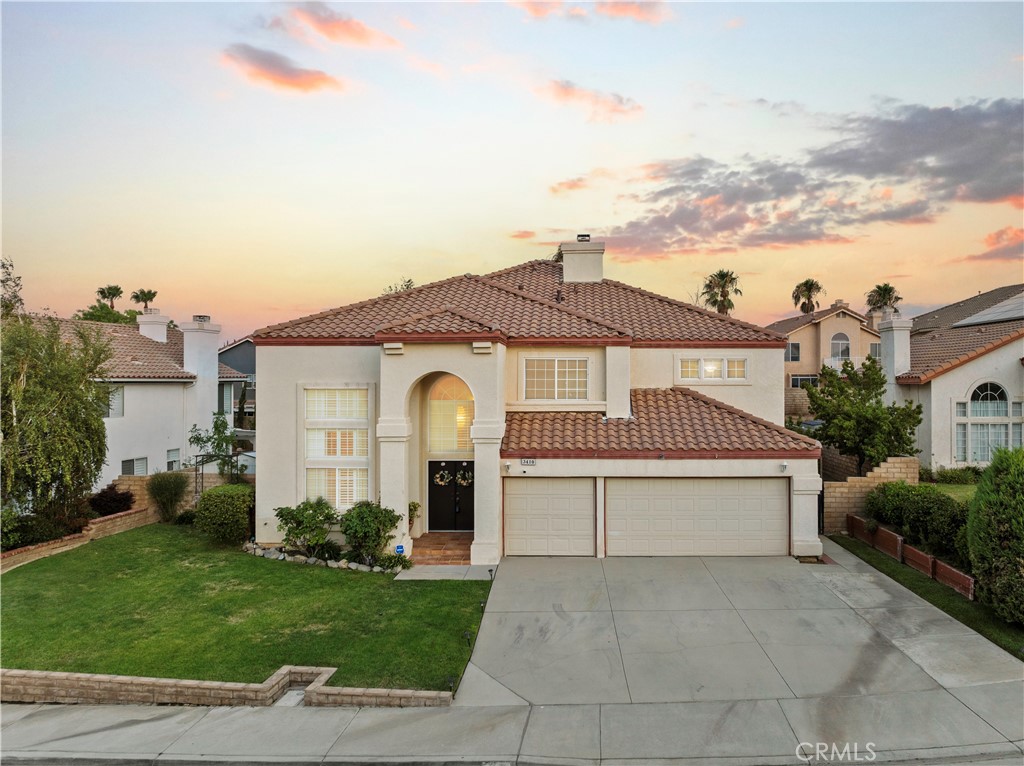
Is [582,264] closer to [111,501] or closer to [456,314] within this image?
[456,314]

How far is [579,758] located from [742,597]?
22.1ft

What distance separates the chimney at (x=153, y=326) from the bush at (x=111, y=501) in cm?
1214

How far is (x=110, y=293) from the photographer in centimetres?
5950

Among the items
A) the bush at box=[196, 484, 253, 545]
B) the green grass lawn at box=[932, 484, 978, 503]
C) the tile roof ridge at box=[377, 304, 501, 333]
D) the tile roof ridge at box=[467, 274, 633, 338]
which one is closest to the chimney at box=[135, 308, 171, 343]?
the bush at box=[196, 484, 253, 545]

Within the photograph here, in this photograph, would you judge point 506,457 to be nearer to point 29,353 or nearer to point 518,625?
point 518,625

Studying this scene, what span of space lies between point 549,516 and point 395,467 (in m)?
4.41

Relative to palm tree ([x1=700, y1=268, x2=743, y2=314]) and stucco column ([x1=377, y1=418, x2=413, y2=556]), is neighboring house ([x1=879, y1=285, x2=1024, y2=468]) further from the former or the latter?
palm tree ([x1=700, y1=268, x2=743, y2=314])

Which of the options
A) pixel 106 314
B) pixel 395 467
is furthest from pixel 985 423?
pixel 106 314

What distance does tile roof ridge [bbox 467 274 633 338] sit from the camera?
666 inches

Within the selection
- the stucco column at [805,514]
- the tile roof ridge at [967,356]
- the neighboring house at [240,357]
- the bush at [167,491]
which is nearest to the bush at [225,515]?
the bush at [167,491]

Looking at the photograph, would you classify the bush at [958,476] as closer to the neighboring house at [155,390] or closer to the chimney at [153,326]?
the neighboring house at [155,390]

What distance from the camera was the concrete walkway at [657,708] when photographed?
7.21 metres

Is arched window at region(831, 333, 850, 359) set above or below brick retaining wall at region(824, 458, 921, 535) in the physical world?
above

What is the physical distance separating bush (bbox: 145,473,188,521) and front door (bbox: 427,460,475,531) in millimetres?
9069
